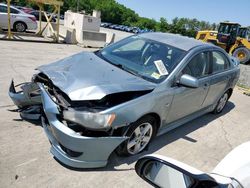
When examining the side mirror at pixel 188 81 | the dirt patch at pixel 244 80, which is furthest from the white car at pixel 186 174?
the dirt patch at pixel 244 80

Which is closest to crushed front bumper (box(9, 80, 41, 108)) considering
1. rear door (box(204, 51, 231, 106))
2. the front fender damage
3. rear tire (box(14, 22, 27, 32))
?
the front fender damage

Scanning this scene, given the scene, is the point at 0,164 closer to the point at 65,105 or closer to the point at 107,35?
the point at 65,105

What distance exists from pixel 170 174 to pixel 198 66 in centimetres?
315

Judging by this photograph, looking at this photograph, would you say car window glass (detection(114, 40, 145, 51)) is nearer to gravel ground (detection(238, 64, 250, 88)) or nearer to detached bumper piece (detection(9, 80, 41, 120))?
detached bumper piece (detection(9, 80, 41, 120))

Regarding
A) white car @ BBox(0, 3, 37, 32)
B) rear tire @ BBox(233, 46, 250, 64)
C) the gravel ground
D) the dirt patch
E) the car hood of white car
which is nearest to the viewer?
the car hood of white car

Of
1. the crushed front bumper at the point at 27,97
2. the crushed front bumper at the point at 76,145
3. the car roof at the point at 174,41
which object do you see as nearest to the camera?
the crushed front bumper at the point at 76,145

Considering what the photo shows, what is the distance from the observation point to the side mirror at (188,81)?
3.92 meters

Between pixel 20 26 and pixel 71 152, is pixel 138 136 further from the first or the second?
pixel 20 26

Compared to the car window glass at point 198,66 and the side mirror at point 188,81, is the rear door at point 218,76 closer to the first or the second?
the car window glass at point 198,66

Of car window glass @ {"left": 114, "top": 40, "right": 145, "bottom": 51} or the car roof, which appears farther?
car window glass @ {"left": 114, "top": 40, "right": 145, "bottom": 51}

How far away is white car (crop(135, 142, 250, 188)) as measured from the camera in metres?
1.65

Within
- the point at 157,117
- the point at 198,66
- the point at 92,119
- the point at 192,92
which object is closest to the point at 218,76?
the point at 198,66

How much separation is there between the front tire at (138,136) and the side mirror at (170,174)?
5.06 ft

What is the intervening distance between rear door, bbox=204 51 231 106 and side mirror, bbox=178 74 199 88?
121cm
